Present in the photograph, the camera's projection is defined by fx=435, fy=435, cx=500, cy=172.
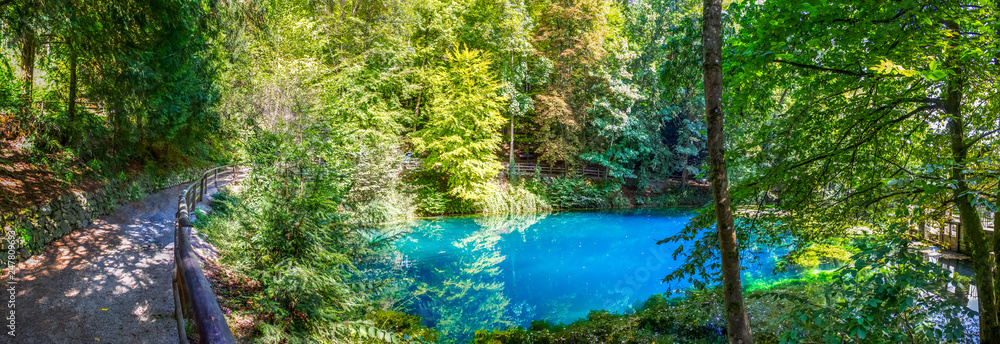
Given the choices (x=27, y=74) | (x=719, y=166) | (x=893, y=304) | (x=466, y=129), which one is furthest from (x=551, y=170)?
(x=893, y=304)

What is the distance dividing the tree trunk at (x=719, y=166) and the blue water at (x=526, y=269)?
1.92m

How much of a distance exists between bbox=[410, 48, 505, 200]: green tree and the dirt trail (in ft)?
43.8

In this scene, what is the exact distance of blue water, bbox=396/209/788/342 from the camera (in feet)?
30.7

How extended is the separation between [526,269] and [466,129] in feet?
31.4

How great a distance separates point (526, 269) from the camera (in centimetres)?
1281

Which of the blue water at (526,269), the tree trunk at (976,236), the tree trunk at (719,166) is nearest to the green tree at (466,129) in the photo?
the blue water at (526,269)

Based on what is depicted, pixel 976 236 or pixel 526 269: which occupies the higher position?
pixel 976 236

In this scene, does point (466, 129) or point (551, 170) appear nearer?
point (466, 129)

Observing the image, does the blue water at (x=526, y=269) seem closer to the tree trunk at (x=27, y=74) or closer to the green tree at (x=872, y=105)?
the green tree at (x=872, y=105)

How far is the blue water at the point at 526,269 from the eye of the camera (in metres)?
9.37

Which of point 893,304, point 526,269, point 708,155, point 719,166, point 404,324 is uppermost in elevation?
point 708,155

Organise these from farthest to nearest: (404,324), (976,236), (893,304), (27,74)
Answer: (404,324) → (27,74) → (976,236) → (893,304)

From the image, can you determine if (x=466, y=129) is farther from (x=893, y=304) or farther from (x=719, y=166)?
(x=893, y=304)

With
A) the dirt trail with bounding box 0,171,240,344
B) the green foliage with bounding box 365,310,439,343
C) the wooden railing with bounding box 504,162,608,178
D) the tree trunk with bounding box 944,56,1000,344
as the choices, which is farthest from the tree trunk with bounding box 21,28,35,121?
the wooden railing with bounding box 504,162,608,178
